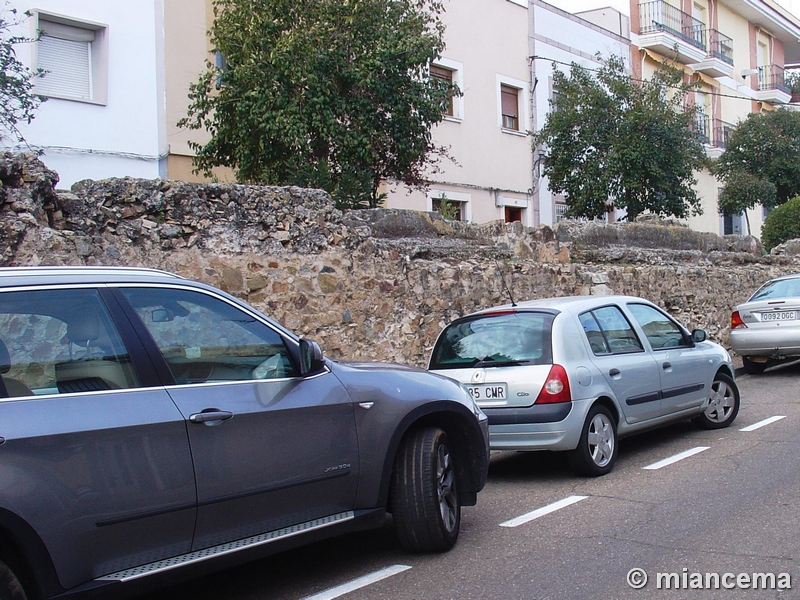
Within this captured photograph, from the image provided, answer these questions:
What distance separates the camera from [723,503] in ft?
19.4

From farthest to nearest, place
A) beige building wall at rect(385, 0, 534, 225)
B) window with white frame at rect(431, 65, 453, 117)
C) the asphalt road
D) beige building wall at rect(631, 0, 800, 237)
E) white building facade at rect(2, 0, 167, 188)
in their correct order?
1. beige building wall at rect(631, 0, 800, 237)
2. beige building wall at rect(385, 0, 534, 225)
3. window with white frame at rect(431, 65, 453, 117)
4. white building facade at rect(2, 0, 167, 188)
5. the asphalt road

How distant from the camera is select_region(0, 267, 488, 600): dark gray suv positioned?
346 centimetres

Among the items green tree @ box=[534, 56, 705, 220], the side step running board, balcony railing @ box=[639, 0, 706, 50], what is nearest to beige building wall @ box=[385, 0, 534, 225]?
green tree @ box=[534, 56, 705, 220]

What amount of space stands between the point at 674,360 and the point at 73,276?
5950mm

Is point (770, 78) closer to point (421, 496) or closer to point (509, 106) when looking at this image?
point (509, 106)

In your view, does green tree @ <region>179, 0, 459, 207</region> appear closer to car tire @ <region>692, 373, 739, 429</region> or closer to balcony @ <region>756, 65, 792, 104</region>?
car tire @ <region>692, 373, 739, 429</region>

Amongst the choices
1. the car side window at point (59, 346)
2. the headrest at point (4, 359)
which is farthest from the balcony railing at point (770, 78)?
the headrest at point (4, 359)

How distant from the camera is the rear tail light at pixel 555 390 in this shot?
22.4ft

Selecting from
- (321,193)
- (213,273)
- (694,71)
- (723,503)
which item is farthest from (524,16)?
(723,503)

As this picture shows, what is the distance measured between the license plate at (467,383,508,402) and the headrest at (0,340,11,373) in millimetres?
4037

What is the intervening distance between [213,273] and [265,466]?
5.03 meters

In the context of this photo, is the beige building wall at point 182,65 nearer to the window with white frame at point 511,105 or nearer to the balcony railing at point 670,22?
the window with white frame at point 511,105

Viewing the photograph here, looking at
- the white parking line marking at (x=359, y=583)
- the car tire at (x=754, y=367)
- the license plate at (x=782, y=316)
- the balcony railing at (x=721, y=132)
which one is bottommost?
the white parking line marking at (x=359, y=583)

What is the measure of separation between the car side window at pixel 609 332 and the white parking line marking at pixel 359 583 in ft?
10.4
